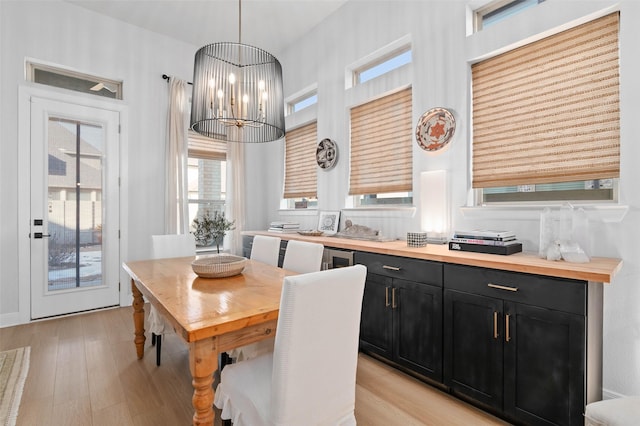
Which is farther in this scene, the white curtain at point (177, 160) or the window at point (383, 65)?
the white curtain at point (177, 160)

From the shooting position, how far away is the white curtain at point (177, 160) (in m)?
4.12

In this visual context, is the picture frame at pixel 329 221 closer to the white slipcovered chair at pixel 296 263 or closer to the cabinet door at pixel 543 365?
the white slipcovered chair at pixel 296 263

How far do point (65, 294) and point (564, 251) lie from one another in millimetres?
4760

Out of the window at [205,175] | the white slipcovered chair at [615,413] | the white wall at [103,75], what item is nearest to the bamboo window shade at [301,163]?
the window at [205,175]

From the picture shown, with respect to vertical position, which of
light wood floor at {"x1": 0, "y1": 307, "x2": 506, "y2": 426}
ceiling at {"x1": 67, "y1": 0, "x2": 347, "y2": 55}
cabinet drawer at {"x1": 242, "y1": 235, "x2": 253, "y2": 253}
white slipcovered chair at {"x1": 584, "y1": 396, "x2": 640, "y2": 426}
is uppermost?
ceiling at {"x1": 67, "y1": 0, "x2": 347, "y2": 55}

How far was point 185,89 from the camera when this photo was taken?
433 centimetres

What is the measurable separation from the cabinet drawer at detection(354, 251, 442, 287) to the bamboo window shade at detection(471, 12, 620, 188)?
0.88 metres

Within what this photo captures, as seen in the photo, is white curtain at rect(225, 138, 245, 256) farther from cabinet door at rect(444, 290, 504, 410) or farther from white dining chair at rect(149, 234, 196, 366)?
cabinet door at rect(444, 290, 504, 410)

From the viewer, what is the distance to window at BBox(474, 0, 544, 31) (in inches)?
91.5

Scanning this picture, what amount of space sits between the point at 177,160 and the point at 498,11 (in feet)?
12.8

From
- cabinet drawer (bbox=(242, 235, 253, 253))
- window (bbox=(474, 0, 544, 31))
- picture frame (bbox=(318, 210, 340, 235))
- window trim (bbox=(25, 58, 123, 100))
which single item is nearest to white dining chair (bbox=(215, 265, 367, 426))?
picture frame (bbox=(318, 210, 340, 235))

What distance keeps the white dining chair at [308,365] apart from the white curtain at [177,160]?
3.17 meters

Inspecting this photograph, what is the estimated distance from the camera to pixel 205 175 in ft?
15.1

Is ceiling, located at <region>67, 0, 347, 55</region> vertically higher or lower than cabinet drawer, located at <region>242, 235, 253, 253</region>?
higher
